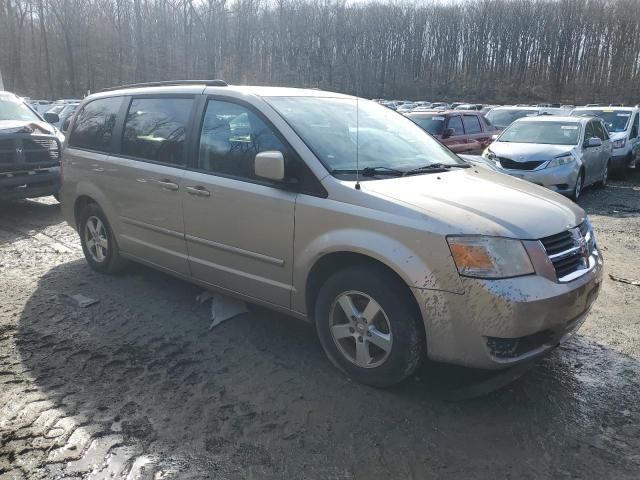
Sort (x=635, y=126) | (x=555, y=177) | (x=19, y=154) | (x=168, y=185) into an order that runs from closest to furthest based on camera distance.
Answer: (x=168, y=185)
(x=19, y=154)
(x=555, y=177)
(x=635, y=126)

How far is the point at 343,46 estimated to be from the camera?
194 ft

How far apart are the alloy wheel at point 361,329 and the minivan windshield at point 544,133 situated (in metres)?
8.75

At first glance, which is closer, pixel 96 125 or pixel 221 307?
pixel 221 307

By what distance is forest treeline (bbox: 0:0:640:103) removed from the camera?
49281 millimetres

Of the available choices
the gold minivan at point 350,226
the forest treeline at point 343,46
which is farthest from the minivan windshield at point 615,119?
the forest treeline at point 343,46

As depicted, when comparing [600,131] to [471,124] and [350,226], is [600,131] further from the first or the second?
[350,226]

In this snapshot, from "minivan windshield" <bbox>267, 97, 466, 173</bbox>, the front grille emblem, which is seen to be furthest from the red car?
"minivan windshield" <bbox>267, 97, 466, 173</bbox>

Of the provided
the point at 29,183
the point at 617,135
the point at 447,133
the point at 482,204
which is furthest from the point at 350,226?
the point at 617,135

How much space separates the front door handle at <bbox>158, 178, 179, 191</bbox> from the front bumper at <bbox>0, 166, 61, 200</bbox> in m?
4.61

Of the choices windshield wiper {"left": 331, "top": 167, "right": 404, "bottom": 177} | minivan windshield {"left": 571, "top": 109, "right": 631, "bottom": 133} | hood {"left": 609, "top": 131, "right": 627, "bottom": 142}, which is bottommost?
windshield wiper {"left": 331, "top": 167, "right": 404, "bottom": 177}

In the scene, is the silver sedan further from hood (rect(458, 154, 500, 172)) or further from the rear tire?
the rear tire

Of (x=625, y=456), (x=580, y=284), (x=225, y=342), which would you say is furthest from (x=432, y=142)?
(x=625, y=456)

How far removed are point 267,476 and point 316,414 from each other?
1.86 ft

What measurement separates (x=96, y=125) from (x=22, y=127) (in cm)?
405
